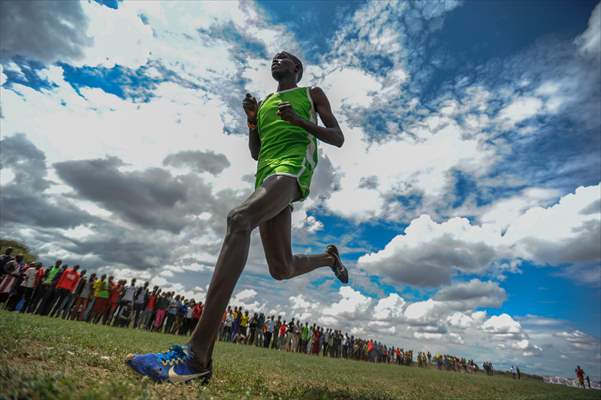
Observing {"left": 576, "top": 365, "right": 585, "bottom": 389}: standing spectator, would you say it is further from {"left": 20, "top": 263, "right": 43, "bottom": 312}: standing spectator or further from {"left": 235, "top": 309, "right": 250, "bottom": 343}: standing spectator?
{"left": 20, "top": 263, "right": 43, "bottom": 312}: standing spectator

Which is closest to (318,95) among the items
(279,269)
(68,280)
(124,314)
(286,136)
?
(286,136)

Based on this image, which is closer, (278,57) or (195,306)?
(278,57)

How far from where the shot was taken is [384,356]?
35125 millimetres

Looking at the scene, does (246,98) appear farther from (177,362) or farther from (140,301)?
(140,301)

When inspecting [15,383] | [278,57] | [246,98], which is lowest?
[15,383]

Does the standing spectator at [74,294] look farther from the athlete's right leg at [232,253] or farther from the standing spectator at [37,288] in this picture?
the athlete's right leg at [232,253]

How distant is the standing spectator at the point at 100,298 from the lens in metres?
14.8

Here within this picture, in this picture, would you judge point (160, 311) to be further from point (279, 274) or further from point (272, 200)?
point (272, 200)

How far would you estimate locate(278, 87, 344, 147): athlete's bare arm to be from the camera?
3014 millimetres

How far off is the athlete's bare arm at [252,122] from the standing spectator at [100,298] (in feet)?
47.0

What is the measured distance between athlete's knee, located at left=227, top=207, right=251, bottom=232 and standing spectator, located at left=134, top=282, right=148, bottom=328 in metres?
15.7

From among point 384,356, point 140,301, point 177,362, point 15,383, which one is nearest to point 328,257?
point 177,362

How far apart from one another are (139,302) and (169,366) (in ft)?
52.4

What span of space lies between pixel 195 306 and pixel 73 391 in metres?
18.7
